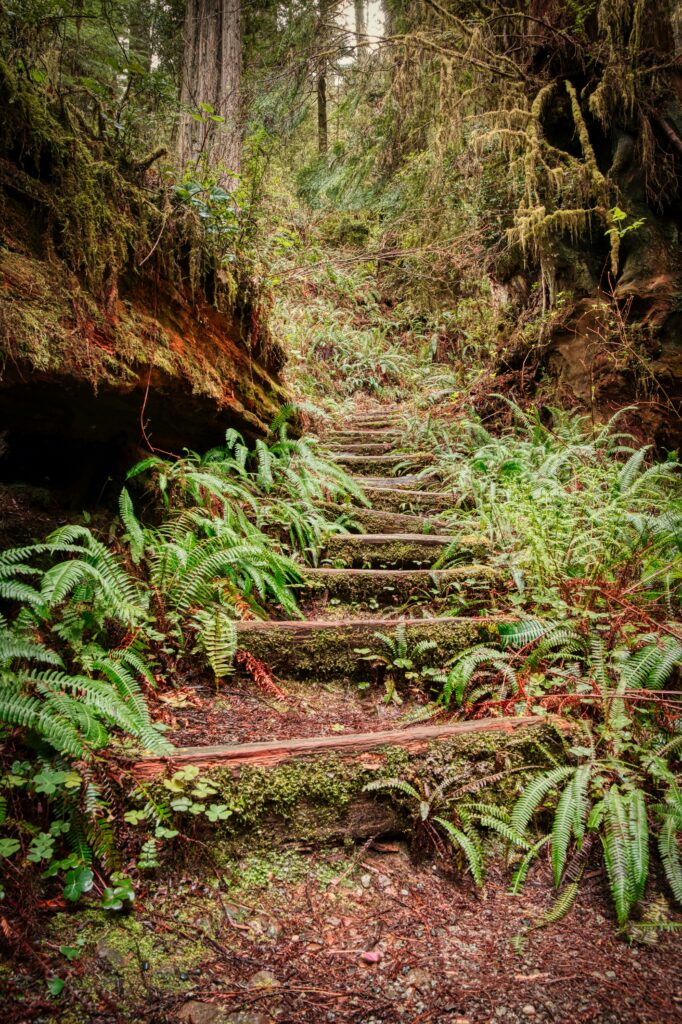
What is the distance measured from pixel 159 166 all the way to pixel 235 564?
2392 mm

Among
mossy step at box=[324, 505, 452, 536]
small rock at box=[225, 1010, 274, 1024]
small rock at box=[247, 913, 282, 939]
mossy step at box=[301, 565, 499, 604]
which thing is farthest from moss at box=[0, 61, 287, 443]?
small rock at box=[225, 1010, 274, 1024]

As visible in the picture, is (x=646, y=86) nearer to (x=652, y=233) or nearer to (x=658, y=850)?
(x=652, y=233)

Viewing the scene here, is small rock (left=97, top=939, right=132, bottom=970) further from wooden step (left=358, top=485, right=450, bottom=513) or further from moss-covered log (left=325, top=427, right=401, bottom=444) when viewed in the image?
Answer: moss-covered log (left=325, top=427, right=401, bottom=444)

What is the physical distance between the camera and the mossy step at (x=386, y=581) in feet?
10.8

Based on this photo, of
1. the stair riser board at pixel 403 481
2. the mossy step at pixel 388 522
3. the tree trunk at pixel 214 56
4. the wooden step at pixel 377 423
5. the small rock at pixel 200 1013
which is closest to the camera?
the small rock at pixel 200 1013

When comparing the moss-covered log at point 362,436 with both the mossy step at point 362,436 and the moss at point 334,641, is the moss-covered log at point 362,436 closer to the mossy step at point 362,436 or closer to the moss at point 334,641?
the mossy step at point 362,436

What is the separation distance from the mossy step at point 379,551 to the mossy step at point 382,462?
1.76 metres

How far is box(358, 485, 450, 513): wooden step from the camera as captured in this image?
462 cm

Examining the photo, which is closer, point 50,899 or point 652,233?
point 50,899

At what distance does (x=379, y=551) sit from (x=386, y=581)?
0.39m

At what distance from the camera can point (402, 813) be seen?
6.11 feet

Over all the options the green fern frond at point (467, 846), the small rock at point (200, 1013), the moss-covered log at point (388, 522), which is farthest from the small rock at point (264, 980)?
the moss-covered log at point (388, 522)

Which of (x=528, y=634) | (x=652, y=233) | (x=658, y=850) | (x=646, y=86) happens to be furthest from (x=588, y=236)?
(x=658, y=850)

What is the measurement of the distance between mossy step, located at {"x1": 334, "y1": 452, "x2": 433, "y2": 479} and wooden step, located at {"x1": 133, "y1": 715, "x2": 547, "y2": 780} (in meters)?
3.49
